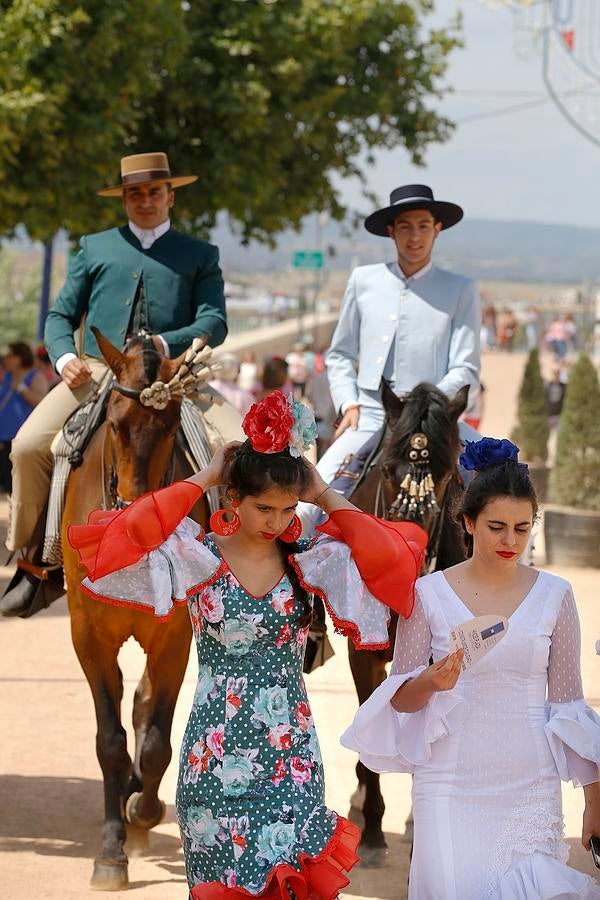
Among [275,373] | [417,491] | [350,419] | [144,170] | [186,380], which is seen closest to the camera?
[417,491]

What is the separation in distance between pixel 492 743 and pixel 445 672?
34cm

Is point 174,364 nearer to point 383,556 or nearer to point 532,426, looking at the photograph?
point 383,556

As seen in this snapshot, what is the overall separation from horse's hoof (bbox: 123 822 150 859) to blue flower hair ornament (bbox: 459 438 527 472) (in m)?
3.42

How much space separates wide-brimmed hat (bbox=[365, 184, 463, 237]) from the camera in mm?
8008

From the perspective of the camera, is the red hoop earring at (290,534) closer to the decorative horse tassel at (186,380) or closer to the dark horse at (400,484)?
the dark horse at (400,484)

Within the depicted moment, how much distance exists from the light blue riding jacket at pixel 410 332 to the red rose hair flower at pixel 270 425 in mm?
3326

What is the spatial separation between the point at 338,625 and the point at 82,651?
2.57m

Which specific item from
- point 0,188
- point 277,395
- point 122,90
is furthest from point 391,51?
point 277,395

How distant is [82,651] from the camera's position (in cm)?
712

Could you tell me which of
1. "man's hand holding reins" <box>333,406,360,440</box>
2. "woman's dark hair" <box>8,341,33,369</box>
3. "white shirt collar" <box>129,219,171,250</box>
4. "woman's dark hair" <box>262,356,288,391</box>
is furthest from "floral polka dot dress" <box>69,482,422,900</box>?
"woman's dark hair" <box>8,341,33,369</box>

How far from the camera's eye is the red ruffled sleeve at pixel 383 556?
4.75 metres

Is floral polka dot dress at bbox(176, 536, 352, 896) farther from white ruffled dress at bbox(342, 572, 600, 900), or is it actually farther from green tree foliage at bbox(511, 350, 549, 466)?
green tree foliage at bbox(511, 350, 549, 466)

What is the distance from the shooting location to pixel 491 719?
179 inches

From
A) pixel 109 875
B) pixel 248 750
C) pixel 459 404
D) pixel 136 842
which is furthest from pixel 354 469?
pixel 248 750
